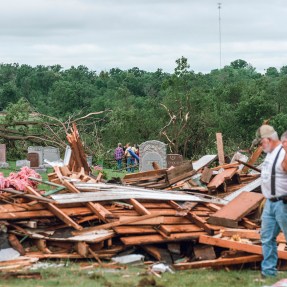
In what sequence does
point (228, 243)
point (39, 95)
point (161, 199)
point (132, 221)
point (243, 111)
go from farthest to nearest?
point (39, 95) < point (243, 111) < point (161, 199) < point (132, 221) < point (228, 243)

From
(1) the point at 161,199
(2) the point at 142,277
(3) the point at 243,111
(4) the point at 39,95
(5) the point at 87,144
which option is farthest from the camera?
(4) the point at 39,95

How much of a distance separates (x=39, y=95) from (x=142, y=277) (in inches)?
3389

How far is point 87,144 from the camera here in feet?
118

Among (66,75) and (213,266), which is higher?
(66,75)

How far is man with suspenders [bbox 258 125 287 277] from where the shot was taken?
31.9 feet

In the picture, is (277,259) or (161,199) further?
(161,199)

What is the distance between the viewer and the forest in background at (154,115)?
3388 centimetres

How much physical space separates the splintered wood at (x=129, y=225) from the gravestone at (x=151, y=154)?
14247mm

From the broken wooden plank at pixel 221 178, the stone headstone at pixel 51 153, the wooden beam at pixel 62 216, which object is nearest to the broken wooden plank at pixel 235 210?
the broken wooden plank at pixel 221 178

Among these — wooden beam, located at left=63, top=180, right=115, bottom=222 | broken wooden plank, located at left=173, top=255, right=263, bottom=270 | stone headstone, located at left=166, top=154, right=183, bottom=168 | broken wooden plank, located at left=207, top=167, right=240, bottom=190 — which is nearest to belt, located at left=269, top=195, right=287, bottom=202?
broken wooden plank, located at left=173, top=255, right=263, bottom=270

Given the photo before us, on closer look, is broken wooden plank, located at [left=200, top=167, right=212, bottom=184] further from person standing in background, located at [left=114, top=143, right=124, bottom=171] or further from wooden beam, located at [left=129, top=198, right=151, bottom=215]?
person standing in background, located at [left=114, top=143, right=124, bottom=171]

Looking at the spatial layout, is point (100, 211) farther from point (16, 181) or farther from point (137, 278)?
point (137, 278)

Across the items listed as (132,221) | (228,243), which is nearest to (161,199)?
(132,221)

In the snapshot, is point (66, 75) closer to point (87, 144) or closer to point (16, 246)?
point (87, 144)
